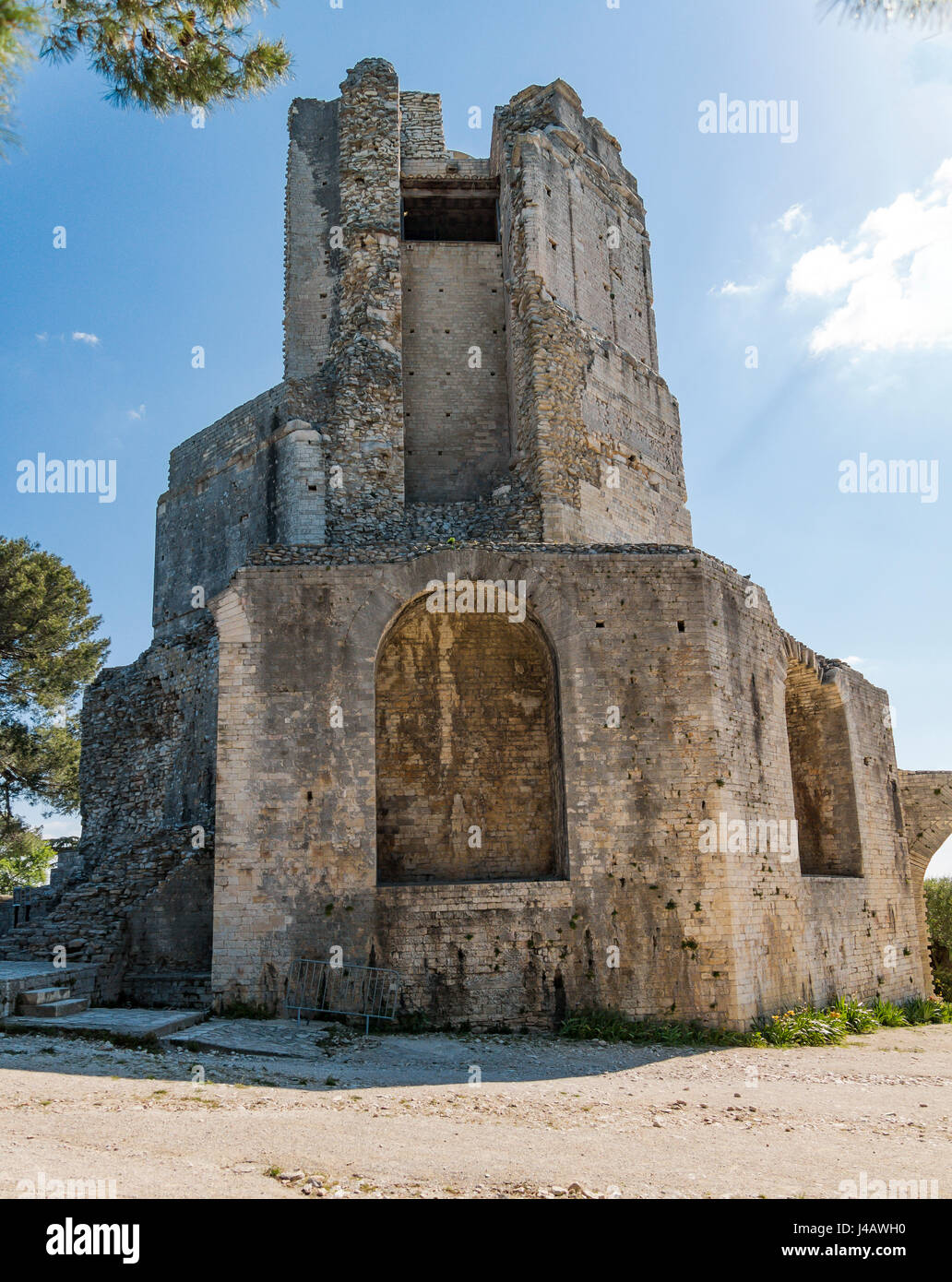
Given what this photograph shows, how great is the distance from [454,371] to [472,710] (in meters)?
8.80

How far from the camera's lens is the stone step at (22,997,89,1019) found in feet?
33.0

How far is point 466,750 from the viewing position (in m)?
13.1

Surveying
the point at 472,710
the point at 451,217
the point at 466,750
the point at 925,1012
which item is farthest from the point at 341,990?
the point at 451,217

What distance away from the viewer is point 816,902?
44.1ft

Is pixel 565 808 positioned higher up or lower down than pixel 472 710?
lower down

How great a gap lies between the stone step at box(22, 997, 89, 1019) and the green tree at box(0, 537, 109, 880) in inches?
645

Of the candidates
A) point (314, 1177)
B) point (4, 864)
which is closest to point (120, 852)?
point (314, 1177)

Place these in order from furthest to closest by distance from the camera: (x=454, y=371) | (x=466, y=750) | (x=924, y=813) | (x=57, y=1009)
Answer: (x=454, y=371), (x=924, y=813), (x=466, y=750), (x=57, y=1009)

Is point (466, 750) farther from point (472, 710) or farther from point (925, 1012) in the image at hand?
point (925, 1012)

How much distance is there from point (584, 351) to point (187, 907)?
41.4ft

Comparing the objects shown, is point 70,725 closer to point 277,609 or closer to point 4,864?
point 4,864

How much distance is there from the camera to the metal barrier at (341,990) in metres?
10.5

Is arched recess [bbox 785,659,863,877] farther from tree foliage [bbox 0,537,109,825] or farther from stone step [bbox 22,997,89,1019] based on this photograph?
tree foliage [bbox 0,537,109,825]

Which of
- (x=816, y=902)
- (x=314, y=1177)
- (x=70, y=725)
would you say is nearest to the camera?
(x=314, y=1177)
